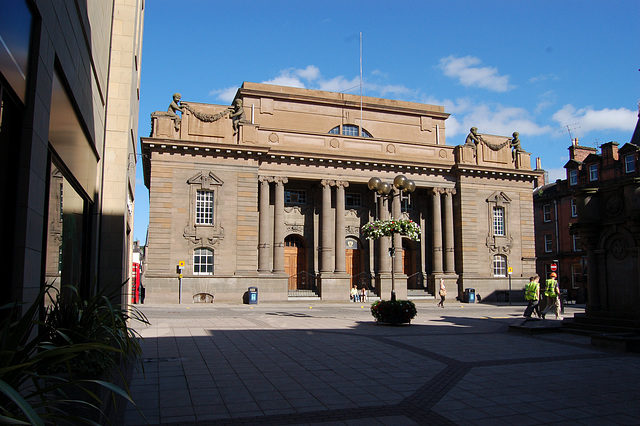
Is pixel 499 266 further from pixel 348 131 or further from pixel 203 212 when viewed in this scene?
pixel 203 212

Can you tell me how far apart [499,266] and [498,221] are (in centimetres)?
351

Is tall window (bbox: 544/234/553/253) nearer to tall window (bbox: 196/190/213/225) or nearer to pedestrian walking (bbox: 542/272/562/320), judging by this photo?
pedestrian walking (bbox: 542/272/562/320)

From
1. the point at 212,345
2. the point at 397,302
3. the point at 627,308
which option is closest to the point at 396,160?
the point at 397,302

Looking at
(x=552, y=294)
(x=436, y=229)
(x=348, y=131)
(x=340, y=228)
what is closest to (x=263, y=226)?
(x=340, y=228)

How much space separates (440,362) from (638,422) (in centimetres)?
423

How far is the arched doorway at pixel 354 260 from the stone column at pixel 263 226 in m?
7.27

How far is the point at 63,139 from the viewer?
816cm

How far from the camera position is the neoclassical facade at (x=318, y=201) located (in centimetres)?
3106

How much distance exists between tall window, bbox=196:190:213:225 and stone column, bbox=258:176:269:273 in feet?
11.1

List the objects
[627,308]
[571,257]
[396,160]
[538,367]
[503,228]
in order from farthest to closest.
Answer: [571,257]
[503,228]
[396,160]
[627,308]
[538,367]

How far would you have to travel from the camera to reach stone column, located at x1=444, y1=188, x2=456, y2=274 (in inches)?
1473

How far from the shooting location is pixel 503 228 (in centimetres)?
3894

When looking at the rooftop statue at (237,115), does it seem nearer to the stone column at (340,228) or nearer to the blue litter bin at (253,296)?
the stone column at (340,228)

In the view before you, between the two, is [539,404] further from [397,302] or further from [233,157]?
[233,157]
